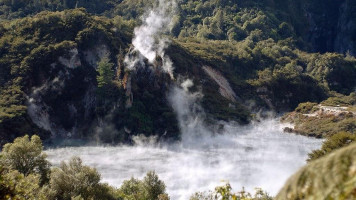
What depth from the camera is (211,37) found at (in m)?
136

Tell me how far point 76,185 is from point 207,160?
83.4ft

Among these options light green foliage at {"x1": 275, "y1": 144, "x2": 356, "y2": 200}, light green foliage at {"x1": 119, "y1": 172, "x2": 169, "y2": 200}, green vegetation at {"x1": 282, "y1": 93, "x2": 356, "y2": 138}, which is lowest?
light green foliage at {"x1": 119, "y1": 172, "x2": 169, "y2": 200}

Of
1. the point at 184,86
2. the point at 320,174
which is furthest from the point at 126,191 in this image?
the point at 184,86

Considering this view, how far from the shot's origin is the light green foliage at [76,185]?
30.4m

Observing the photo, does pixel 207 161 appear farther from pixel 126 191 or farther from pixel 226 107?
pixel 226 107

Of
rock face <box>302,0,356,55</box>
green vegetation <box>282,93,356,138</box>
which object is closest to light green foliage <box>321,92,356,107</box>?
green vegetation <box>282,93,356,138</box>

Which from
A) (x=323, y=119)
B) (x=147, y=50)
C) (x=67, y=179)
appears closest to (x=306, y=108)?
(x=323, y=119)

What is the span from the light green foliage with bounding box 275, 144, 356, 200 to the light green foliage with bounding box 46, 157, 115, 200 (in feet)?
90.2

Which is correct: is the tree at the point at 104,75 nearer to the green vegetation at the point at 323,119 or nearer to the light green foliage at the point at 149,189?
the green vegetation at the point at 323,119

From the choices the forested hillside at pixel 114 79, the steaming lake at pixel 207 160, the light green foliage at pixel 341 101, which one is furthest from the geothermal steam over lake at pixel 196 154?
the light green foliage at pixel 341 101

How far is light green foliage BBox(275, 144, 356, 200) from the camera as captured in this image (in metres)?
3.56

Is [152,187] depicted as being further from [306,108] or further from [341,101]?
→ [341,101]

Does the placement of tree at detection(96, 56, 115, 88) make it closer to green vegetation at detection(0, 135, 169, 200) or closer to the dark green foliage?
the dark green foliage

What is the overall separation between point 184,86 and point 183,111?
6.58m
